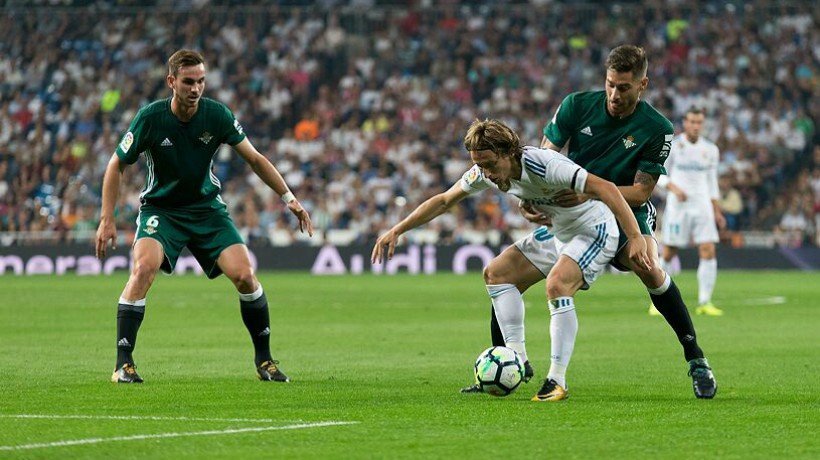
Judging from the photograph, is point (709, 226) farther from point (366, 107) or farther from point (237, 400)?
point (366, 107)

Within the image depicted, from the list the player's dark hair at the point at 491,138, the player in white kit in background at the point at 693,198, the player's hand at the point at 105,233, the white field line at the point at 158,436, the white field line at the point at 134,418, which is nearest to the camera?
the white field line at the point at 158,436

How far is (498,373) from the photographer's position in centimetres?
905

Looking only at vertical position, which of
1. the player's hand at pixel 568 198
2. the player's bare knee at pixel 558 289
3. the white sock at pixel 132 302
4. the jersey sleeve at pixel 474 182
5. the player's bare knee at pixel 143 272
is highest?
the jersey sleeve at pixel 474 182

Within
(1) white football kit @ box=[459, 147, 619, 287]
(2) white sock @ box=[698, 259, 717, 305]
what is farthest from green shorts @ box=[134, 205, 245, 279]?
(2) white sock @ box=[698, 259, 717, 305]

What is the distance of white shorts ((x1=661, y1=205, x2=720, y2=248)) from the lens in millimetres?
19531

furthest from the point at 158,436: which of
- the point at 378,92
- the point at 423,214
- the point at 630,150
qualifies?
the point at 378,92

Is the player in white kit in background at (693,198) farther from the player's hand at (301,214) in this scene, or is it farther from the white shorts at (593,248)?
the white shorts at (593,248)

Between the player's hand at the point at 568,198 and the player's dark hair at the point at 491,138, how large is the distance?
0.57m

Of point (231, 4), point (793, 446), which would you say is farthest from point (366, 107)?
point (793, 446)

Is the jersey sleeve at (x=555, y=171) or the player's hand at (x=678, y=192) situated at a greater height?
the jersey sleeve at (x=555, y=171)

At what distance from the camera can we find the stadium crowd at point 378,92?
33.4m

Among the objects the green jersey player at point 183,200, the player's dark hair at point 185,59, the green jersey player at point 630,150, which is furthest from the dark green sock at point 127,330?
the green jersey player at point 630,150

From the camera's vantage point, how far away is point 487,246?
31.8 meters

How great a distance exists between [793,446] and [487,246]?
25001 mm
